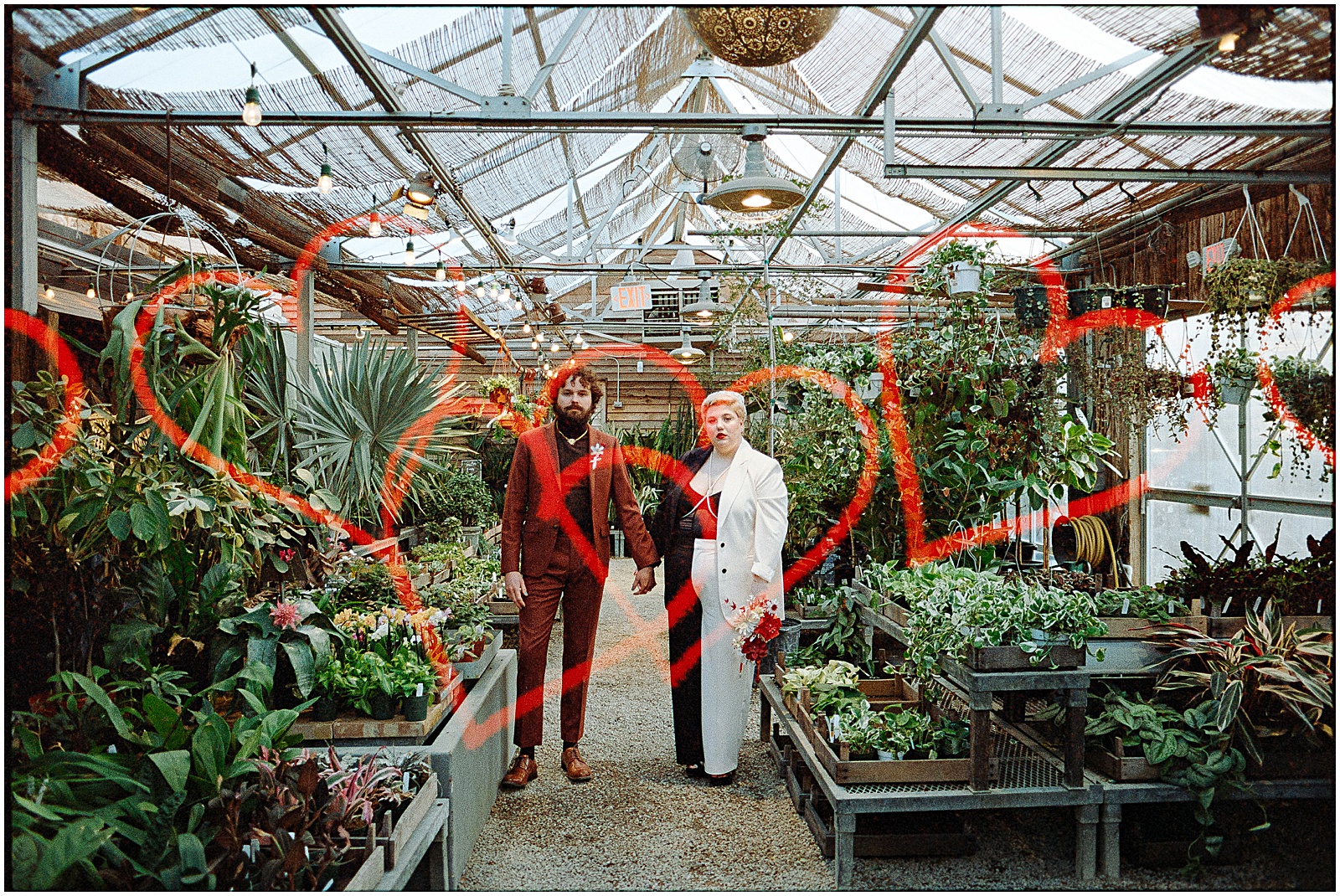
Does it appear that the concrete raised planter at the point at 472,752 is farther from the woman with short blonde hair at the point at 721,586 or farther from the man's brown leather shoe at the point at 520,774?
the woman with short blonde hair at the point at 721,586

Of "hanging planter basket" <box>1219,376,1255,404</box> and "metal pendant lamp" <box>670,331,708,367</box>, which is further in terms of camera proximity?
"metal pendant lamp" <box>670,331,708,367</box>

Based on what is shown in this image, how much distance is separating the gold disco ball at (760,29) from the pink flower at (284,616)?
2196mm

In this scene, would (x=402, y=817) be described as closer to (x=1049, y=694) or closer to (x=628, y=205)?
(x=1049, y=694)

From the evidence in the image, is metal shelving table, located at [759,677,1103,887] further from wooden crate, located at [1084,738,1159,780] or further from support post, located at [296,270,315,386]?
support post, located at [296,270,315,386]

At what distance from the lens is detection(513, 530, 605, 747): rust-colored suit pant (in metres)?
3.64

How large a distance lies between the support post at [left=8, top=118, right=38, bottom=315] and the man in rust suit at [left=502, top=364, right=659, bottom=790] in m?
1.81

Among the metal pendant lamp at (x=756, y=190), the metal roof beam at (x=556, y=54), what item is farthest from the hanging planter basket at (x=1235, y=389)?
the metal roof beam at (x=556, y=54)

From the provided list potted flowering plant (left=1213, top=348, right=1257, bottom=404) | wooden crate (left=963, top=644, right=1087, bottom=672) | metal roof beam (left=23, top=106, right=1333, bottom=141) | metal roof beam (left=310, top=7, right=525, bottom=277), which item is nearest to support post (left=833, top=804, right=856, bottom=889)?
wooden crate (left=963, top=644, right=1087, bottom=672)

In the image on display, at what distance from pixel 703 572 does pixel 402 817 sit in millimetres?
1705

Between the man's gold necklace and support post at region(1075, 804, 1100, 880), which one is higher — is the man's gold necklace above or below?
above

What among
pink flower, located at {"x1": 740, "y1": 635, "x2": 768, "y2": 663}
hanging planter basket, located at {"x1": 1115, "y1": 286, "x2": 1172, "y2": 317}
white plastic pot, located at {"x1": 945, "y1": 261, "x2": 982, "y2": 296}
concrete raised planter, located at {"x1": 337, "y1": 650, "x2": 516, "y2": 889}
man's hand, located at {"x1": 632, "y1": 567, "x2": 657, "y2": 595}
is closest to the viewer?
concrete raised planter, located at {"x1": 337, "y1": 650, "x2": 516, "y2": 889}

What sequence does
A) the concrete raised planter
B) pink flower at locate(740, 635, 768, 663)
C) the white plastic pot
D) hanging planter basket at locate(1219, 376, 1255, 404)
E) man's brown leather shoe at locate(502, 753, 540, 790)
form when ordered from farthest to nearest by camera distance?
hanging planter basket at locate(1219, 376, 1255, 404) → the white plastic pot → man's brown leather shoe at locate(502, 753, 540, 790) → pink flower at locate(740, 635, 768, 663) → the concrete raised planter

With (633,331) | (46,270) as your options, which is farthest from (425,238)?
(633,331)

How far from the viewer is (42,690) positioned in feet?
8.11
